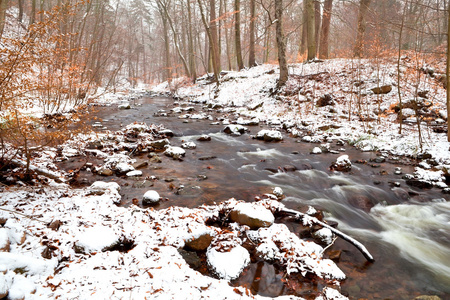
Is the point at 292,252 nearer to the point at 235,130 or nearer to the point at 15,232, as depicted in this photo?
the point at 15,232

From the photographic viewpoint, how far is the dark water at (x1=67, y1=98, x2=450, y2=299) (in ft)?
10.4

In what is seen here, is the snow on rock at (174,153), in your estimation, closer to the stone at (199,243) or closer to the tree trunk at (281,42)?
the stone at (199,243)

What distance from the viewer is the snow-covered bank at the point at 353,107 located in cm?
794

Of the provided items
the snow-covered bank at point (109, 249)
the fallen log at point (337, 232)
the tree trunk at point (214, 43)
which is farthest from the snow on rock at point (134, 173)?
the tree trunk at point (214, 43)

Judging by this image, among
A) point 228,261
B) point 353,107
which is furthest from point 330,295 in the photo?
point 353,107

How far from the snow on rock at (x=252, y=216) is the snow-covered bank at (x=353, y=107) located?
4689 mm

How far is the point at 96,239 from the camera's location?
321cm

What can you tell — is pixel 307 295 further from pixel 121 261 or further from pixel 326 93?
Answer: pixel 326 93

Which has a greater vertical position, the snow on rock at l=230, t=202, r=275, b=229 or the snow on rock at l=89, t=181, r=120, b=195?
the snow on rock at l=89, t=181, r=120, b=195

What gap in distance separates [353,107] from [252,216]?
9.51 m

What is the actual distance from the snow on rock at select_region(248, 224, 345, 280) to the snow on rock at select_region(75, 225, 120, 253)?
1.95 meters

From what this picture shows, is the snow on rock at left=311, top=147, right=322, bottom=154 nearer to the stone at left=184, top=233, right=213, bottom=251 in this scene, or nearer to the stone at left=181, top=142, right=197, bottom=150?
the stone at left=181, top=142, right=197, bottom=150

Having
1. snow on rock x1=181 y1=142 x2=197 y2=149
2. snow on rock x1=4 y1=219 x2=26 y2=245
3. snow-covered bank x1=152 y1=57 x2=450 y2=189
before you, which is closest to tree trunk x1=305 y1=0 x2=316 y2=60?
snow-covered bank x1=152 y1=57 x2=450 y2=189

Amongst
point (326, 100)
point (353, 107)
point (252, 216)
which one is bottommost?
point (252, 216)
